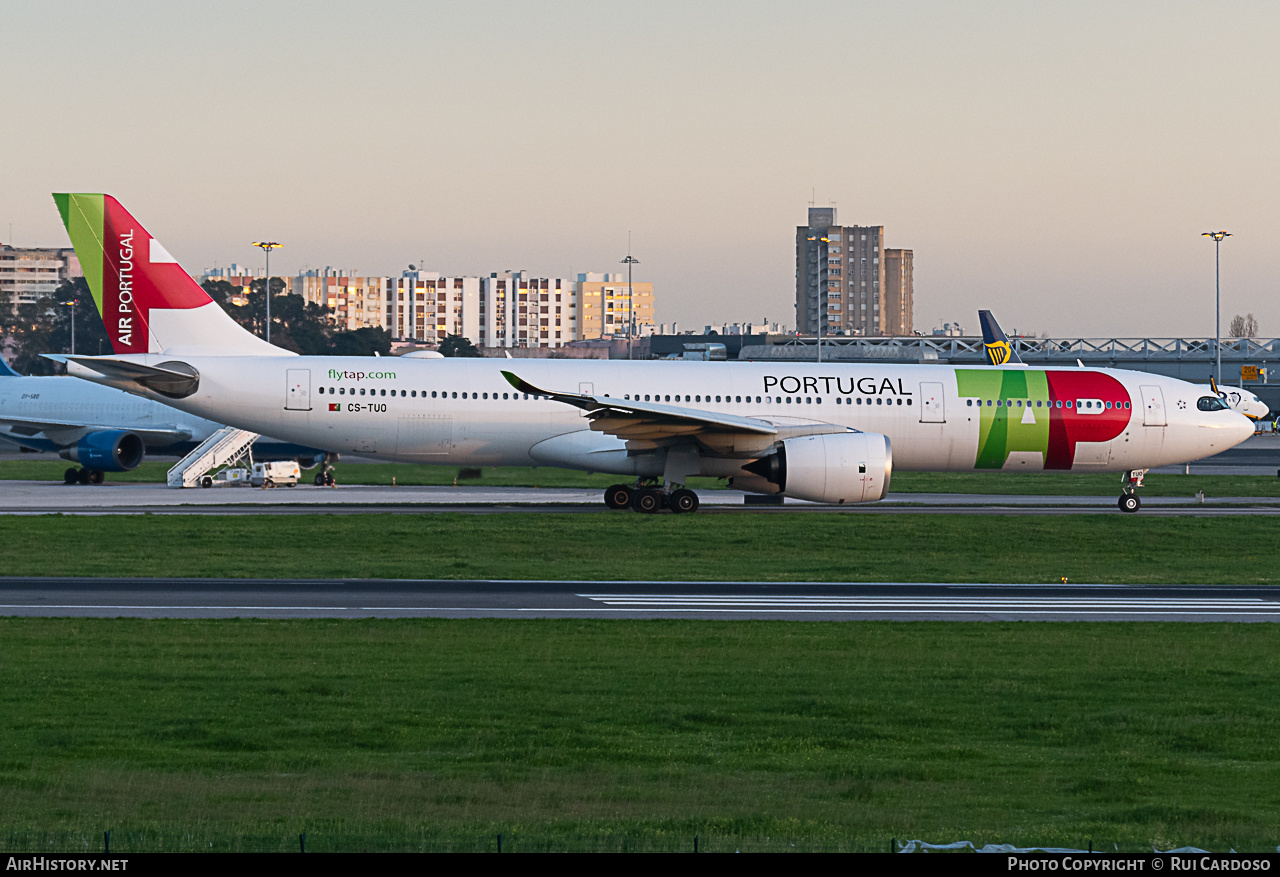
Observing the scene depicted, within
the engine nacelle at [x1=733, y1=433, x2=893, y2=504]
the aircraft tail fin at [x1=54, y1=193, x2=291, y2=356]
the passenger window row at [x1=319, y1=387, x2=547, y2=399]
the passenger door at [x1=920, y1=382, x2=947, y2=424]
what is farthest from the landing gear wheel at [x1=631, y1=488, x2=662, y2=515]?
the aircraft tail fin at [x1=54, y1=193, x2=291, y2=356]

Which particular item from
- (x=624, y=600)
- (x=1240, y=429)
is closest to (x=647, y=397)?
(x=624, y=600)

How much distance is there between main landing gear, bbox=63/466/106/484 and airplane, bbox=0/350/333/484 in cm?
259

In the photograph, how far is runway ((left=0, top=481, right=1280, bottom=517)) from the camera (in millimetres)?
39781

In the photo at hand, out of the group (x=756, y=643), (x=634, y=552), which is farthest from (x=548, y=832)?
(x=634, y=552)

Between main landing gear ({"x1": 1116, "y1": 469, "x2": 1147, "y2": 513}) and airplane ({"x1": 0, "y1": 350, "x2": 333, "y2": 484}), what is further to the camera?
airplane ({"x1": 0, "y1": 350, "x2": 333, "y2": 484})

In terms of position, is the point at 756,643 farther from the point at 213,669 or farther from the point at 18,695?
the point at 18,695

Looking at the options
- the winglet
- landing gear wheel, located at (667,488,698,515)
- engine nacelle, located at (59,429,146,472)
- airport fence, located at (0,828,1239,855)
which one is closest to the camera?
airport fence, located at (0,828,1239,855)

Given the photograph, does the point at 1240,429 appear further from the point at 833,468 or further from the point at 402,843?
the point at 402,843

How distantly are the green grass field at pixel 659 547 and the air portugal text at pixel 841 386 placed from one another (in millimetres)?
3797

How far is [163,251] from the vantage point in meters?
40.5

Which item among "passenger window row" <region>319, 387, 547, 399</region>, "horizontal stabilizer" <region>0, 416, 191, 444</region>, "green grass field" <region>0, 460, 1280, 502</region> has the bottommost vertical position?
"green grass field" <region>0, 460, 1280, 502</region>

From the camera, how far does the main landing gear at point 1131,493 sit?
135 ft

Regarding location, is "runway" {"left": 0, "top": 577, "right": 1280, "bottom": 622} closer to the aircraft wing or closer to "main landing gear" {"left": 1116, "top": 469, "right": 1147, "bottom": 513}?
the aircraft wing

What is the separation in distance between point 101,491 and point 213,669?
35.6 metres
